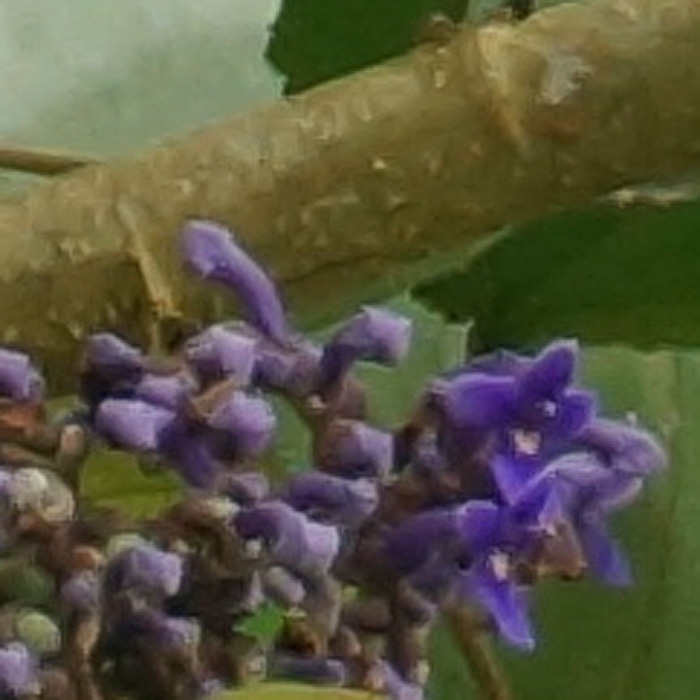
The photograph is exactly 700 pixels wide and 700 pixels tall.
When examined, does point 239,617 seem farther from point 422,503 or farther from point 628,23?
point 628,23

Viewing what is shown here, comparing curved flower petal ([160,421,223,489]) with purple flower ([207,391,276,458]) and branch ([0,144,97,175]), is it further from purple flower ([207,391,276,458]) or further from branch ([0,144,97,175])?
branch ([0,144,97,175])

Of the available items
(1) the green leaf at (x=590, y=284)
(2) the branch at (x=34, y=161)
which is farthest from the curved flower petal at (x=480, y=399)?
(1) the green leaf at (x=590, y=284)

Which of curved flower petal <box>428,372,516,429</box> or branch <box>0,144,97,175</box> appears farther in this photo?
branch <box>0,144,97,175</box>

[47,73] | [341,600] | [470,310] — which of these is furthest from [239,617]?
[47,73]

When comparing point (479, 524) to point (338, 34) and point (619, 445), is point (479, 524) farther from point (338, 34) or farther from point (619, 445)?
point (338, 34)

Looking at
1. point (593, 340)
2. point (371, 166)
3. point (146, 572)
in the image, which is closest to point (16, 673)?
point (146, 572)

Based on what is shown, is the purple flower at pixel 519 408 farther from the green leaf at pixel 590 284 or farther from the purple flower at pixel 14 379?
the green leaf at pixel 590 284

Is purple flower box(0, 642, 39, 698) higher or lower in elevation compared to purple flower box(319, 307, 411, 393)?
lower

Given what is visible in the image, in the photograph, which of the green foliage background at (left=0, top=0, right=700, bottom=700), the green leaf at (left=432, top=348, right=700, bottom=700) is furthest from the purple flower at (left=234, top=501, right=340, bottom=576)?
the green leaf at (left=432, top=348, right=700, bottom=700)
